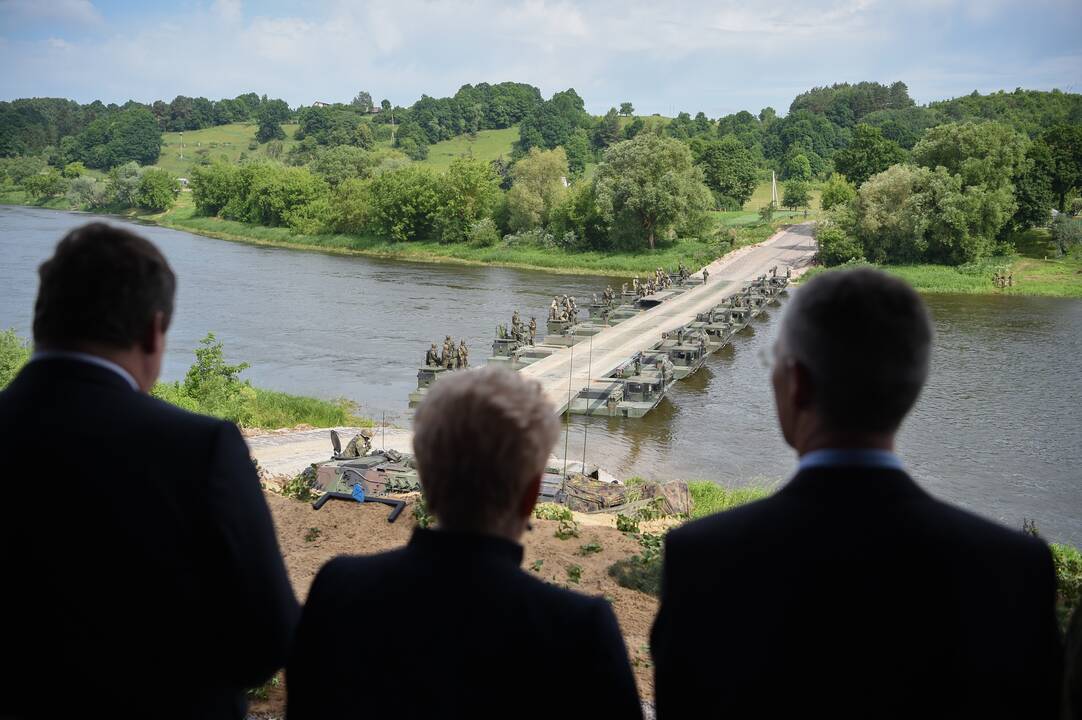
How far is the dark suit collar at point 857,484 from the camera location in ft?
6.79

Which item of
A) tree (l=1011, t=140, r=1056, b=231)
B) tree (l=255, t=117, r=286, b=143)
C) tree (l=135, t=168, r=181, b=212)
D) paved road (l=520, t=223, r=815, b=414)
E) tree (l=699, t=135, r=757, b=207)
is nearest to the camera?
paved road (l=520, t=223, r=815, b=414)

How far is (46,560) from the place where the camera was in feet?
7.23

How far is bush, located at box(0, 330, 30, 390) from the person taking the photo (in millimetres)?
18125

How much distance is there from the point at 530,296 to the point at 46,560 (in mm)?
43149

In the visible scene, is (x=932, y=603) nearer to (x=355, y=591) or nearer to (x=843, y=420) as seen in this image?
(x=843, y=420)

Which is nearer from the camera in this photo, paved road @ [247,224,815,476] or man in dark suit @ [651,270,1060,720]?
man in dark suit @ [651,270,1060,720]

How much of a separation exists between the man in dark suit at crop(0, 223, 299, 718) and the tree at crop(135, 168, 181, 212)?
82484 mm

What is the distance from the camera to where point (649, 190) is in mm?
55969

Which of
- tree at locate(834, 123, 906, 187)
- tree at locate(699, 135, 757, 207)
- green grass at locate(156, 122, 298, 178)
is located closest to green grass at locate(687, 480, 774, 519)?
tree at locate(834, 123, 906, 187)

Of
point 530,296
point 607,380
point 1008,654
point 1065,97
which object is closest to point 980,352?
point 607,380

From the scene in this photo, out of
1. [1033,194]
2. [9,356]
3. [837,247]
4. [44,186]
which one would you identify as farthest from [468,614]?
[44,186]

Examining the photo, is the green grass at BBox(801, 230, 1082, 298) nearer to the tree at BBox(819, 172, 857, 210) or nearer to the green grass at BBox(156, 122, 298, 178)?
the tree at BBox(819, 172, 857, 210)

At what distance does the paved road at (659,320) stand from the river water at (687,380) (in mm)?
2090

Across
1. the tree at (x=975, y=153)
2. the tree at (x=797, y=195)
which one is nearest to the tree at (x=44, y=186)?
the tree at (x=797, y=195)
